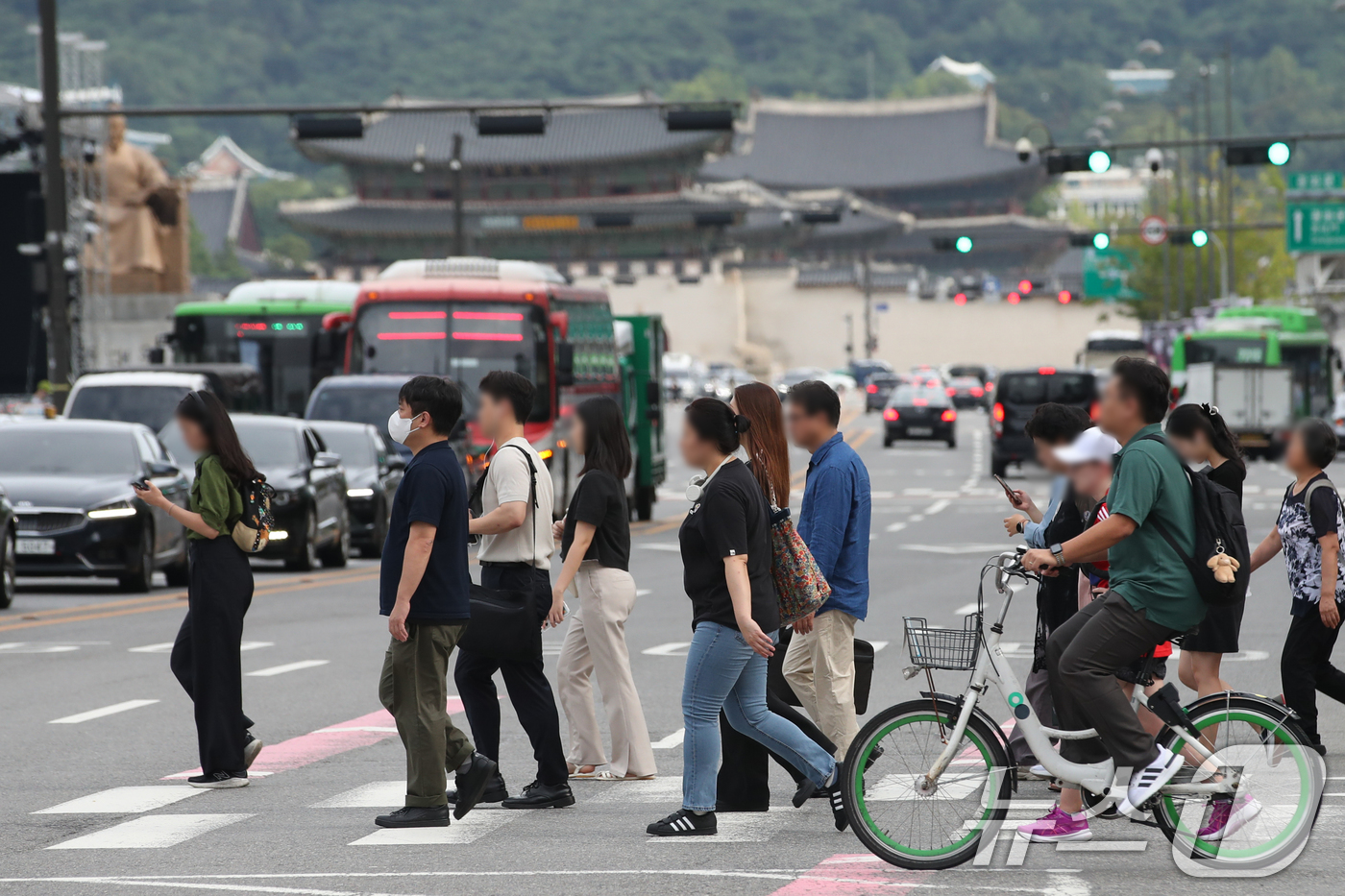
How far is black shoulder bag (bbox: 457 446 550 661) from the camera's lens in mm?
7801

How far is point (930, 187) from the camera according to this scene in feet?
367

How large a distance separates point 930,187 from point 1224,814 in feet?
351

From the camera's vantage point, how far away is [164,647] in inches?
535

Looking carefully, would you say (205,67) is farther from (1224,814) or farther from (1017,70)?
(1224,814)

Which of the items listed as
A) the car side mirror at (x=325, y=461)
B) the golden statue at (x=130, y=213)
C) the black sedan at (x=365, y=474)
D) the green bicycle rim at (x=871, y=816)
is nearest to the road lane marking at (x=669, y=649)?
the green bicycle rim at (x=871, y=816)

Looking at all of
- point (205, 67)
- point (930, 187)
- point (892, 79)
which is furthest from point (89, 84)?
point (892, 79)

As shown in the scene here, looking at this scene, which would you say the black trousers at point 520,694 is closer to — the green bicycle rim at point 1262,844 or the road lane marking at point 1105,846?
the road lane marking at point 1105,846

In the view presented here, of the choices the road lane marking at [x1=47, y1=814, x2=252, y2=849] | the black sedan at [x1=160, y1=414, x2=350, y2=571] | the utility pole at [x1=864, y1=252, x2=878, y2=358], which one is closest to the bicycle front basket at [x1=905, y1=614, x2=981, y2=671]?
the road lane marking at [x1=47, y1=814, x2=252, y2=849]

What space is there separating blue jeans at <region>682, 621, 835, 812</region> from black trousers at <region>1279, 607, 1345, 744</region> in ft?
8.09

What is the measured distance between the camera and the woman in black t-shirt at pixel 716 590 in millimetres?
7113

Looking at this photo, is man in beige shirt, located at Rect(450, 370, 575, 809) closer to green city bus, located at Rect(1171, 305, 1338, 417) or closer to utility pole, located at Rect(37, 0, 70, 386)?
utility pole, located at Rect(37, 0, 70, 386)

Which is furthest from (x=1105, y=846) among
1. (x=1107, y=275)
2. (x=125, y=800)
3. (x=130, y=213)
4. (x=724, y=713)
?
(x=1107, y=275)

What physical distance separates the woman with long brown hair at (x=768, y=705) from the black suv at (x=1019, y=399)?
93.8 ft

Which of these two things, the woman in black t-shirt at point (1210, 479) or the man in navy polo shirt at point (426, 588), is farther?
the woman in black t-shirt at point (1210, 479)
